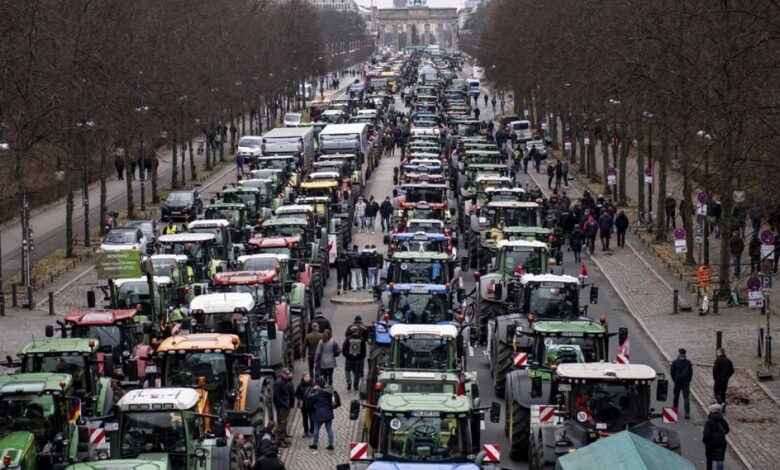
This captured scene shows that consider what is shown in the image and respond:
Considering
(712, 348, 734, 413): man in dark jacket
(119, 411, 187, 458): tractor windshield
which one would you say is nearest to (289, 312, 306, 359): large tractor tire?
(712, 348, 734, 413): man in dark jacket

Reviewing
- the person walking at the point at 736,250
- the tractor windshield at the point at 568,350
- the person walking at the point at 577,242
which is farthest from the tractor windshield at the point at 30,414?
the person walking at the point at 577,242

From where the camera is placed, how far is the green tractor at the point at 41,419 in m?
21.3

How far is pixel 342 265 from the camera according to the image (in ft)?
146

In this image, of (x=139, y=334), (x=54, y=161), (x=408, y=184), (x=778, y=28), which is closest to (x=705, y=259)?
(x=408, y=184)

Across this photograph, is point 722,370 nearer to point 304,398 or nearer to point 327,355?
point 327,355

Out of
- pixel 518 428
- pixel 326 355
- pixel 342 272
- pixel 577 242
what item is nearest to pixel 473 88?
pixel 577 242

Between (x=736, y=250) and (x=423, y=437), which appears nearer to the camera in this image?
(x=423, y=437)

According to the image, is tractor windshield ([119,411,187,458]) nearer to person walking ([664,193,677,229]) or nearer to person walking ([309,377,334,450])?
person walking ([309,377,334,450])

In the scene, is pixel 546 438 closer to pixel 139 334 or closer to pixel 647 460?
pixel 647 460

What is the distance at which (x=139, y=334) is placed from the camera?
31.7 m

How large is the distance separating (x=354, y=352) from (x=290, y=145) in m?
44.0

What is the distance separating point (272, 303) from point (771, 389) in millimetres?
10813

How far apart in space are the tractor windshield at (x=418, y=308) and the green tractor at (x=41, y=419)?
9.55 meters

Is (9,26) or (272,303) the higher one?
(9,26)
